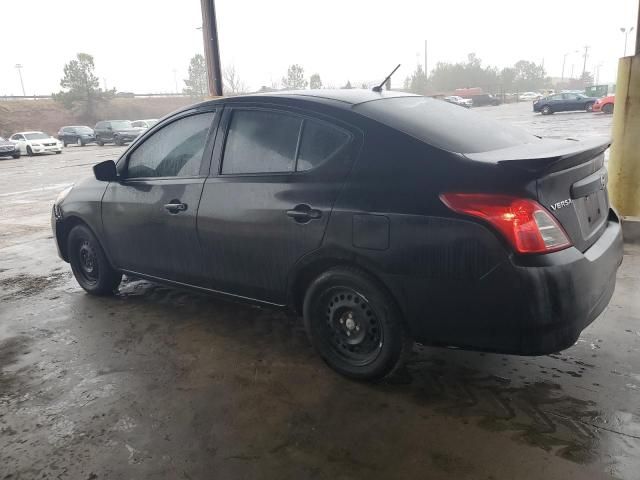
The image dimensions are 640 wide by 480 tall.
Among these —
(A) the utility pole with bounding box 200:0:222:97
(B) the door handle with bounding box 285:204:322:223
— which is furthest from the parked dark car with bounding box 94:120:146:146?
(B) the door handle with bounding box 285:204:322:223

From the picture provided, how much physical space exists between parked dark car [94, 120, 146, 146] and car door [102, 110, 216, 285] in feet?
99.5

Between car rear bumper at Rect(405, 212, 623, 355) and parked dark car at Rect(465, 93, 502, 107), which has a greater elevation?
car rear bumper at Rect(405, 212, 623, 355)

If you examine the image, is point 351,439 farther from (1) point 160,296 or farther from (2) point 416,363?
(1) point 160,296

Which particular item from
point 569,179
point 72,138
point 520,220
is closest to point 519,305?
point 520,220

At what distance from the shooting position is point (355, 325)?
9.73 feet

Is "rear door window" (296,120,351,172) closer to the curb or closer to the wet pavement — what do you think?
the wet pavement

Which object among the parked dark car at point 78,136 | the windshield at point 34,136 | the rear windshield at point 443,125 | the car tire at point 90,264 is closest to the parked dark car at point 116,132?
the parked dark car at point 78,136

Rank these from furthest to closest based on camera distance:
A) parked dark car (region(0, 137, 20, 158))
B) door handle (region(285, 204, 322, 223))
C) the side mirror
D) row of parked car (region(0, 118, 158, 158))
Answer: row of parked car (region(0, 118, 158, 158)) → parked dark car (region(0, 137, 20, 158)) → the side mirror → door handle (region(285, 204, 322, 223))

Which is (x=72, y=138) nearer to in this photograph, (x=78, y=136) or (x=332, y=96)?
(x=78, y=136)

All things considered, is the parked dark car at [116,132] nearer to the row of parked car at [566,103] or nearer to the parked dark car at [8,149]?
the parked dark car at [8,149]

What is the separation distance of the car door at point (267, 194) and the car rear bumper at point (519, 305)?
725mm

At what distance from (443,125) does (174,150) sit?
1.90 metres

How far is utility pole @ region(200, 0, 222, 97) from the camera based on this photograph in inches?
342

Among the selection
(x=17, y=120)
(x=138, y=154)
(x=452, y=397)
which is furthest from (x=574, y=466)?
(x=17, y=120)
